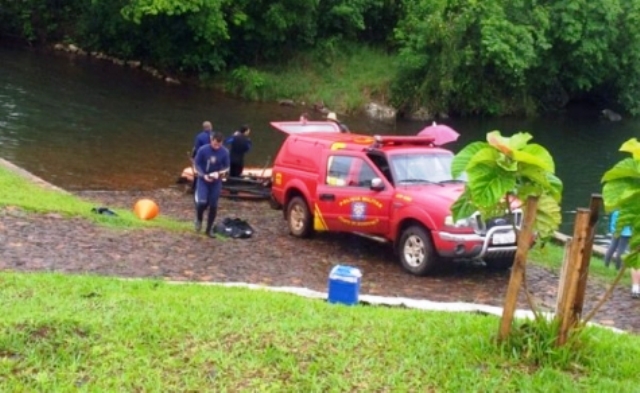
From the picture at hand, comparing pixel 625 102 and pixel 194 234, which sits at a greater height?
pixel 625 102

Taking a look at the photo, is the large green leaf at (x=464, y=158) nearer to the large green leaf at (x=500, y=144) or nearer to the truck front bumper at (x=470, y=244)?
the large green leaf at (x=500, y=144)

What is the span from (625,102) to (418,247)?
41.2 meters

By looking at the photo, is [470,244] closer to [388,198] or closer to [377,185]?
[388,198]

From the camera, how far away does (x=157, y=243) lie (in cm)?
1477

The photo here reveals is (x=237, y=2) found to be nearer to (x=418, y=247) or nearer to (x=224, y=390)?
(x=418, y=247)

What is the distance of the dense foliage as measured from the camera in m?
45.3

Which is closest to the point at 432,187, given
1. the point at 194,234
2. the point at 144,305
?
the point at 194,234

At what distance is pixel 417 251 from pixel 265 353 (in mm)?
7957

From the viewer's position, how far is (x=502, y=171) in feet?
21.6

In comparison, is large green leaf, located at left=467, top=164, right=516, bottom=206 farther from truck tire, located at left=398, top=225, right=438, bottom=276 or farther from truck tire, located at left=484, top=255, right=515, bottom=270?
truck tire, located at left=484, top=255, right=515, bottom=270

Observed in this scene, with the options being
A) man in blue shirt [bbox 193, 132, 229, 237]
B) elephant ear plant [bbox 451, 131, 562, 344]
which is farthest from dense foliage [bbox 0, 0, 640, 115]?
elephant ear plant [bbox 451, 131, 562, 344]

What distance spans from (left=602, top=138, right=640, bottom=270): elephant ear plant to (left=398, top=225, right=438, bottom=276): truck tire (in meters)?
7.74

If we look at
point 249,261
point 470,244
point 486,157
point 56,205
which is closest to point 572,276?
point 486,157

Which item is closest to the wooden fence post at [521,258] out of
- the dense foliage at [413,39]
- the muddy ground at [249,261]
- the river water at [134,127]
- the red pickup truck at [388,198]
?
the muddy ground at [249,261]
